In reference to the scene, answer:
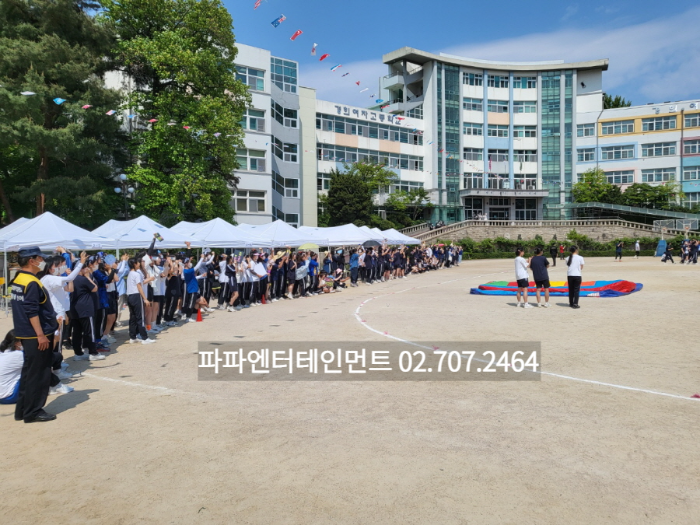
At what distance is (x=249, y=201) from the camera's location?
135ft

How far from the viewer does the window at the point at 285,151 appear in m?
44.9

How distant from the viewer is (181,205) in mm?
28844

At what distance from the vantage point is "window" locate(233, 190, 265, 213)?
133 feet

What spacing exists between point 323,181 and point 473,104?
25.5 m

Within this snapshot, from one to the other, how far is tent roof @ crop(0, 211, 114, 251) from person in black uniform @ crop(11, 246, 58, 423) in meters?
10.7

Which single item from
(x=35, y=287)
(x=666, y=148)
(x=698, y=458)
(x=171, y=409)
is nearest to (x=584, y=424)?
(x=698, y=458)

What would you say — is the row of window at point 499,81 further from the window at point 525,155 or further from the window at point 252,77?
the window at point 252,77

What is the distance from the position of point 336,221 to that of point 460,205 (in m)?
20.7

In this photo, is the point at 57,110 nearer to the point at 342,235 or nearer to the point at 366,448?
the point at 342,235

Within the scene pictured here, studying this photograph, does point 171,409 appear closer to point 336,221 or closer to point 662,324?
point 662,324

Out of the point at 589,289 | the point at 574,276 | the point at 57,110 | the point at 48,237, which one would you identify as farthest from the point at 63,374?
the point at 57,110

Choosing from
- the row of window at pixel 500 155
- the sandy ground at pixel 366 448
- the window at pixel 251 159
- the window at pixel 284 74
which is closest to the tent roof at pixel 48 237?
the sandy ground at pixel 366 448

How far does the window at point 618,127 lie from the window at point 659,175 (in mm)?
5636

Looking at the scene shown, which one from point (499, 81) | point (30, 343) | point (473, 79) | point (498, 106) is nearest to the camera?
point (30, 343)
